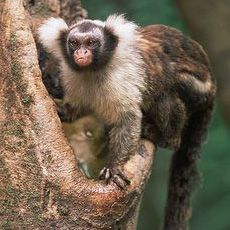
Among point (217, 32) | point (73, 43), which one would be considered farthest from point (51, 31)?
point (217, 32)

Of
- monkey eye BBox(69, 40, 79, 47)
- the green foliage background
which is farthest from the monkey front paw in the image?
the green foliage background

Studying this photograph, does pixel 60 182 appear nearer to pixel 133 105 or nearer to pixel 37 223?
pixel 37 223

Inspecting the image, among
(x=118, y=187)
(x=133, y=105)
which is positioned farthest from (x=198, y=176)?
Answer: (x=118, y=187)

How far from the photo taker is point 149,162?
4410mm

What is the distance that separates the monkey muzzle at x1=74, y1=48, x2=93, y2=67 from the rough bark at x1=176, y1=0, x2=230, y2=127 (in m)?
1.47

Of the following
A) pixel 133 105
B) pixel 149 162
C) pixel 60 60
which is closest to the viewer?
pixel 149 162

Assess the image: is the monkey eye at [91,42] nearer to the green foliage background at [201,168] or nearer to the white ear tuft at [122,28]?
the white ear tuft at [122,28]

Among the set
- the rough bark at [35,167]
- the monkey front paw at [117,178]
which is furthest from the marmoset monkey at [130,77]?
the rough bark at [35,167]

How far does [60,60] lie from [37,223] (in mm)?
1665

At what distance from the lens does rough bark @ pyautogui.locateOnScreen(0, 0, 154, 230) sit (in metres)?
3.79

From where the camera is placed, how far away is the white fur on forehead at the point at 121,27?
4983 mm

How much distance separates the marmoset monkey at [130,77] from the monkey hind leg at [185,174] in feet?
0.44

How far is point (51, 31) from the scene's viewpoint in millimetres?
4938

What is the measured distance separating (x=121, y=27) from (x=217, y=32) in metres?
1.17
